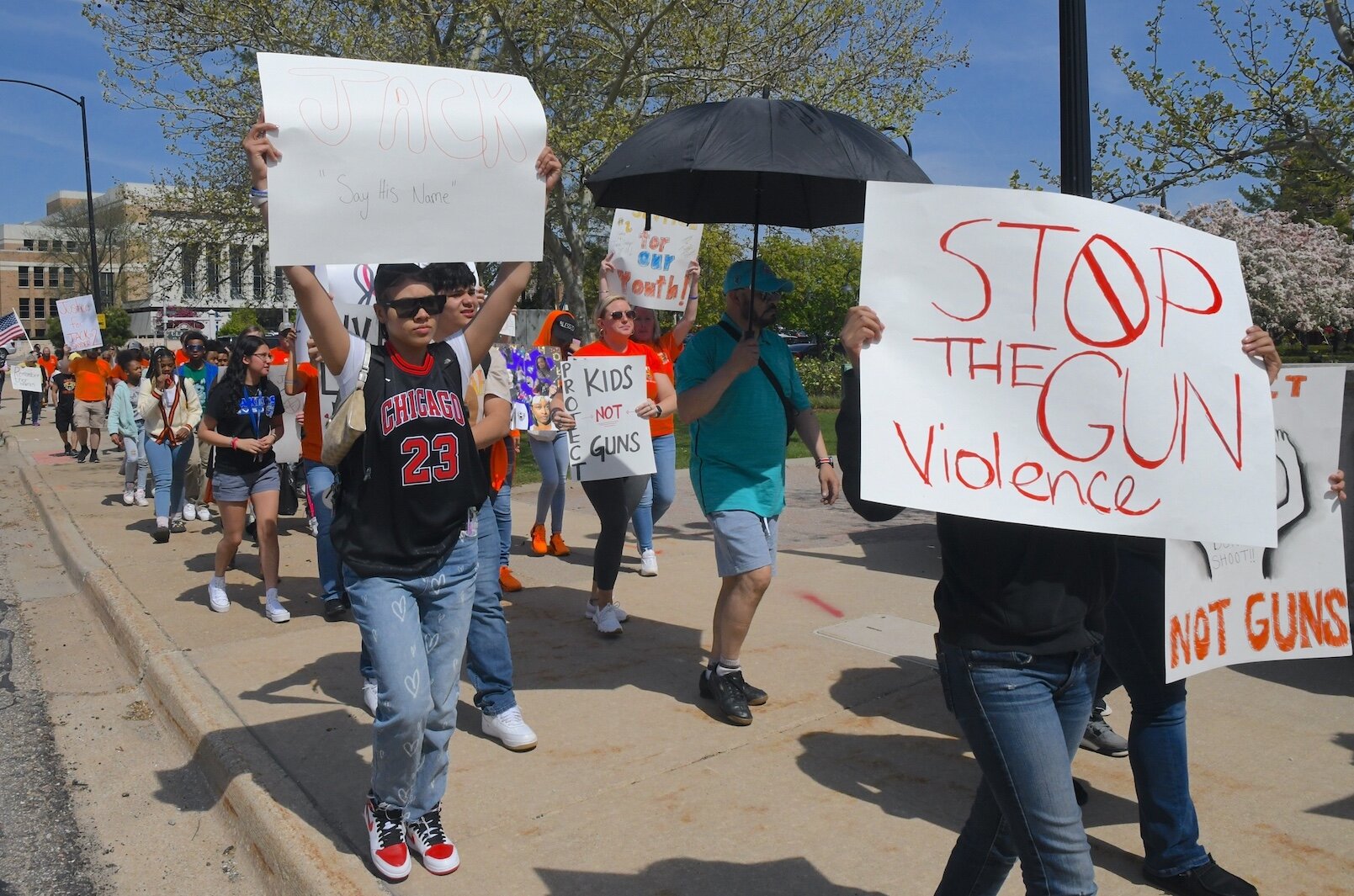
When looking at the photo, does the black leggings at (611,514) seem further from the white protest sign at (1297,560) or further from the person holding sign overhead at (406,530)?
the white protest sign at (1297,560)

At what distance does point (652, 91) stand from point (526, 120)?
14932mm

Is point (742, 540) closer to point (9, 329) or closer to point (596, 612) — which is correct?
point (596, 612)

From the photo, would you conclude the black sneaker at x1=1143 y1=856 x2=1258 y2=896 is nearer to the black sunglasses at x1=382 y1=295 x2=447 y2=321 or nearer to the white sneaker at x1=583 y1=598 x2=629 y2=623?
the black sunglasses at x1=382 y1=295 x2=447 y2=321

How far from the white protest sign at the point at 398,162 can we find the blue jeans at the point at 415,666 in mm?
1020

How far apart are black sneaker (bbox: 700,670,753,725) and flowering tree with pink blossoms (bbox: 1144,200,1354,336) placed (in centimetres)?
951

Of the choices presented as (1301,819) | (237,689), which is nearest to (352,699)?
(237,689)

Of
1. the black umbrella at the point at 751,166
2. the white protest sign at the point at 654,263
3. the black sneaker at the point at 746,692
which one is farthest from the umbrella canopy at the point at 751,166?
the white protest sign at the point at 654,263

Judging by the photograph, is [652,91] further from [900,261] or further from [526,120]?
[900,261]

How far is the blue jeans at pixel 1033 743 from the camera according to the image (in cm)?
227

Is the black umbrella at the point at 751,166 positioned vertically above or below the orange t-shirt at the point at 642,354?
above

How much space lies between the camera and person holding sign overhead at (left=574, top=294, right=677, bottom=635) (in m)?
5.84

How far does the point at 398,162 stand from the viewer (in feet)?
11.5

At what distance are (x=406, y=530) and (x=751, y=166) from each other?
189 centimetres

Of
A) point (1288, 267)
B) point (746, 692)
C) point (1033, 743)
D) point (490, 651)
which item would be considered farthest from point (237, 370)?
point (1288, 267)
